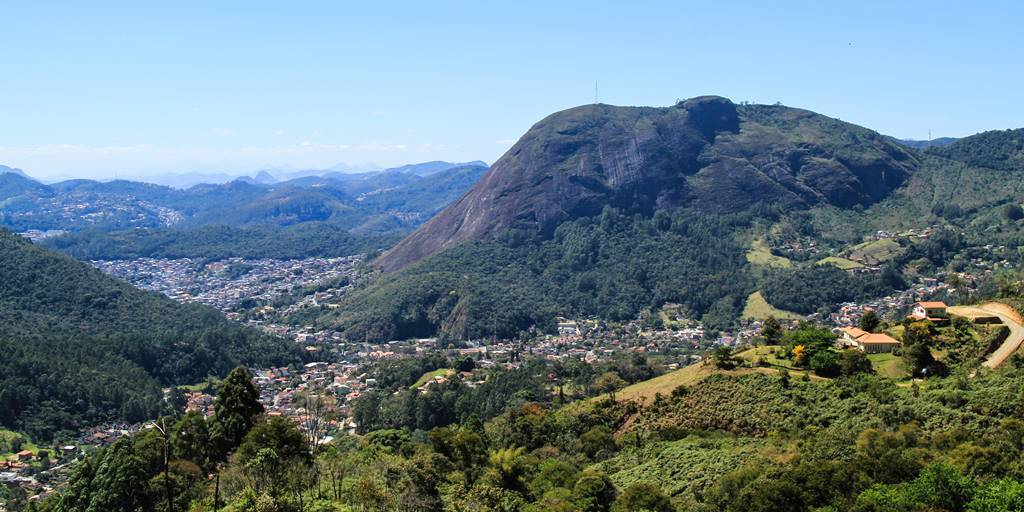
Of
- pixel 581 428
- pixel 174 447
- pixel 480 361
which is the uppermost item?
pixel 174 447

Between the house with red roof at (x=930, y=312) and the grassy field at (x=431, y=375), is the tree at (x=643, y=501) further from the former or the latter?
the grassy field at (x=431, y=375)

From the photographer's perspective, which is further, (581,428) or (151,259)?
(151,259)

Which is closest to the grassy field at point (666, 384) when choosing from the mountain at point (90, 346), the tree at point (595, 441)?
the tree at point (595, 441)

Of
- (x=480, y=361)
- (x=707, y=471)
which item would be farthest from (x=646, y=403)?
(x=480, y=361)

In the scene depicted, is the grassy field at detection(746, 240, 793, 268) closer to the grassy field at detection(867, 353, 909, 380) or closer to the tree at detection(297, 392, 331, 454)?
the grassy field at detection(867, 353, 909, 380)

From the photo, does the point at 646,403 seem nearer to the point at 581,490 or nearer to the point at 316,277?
the point at 581,490

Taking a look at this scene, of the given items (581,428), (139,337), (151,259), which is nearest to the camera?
(581,428)

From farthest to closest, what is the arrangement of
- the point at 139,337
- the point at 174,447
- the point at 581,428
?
1. the point at 139,337
2. the point at 581,428
3. the point at 174,447

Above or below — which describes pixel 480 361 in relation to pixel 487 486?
below
